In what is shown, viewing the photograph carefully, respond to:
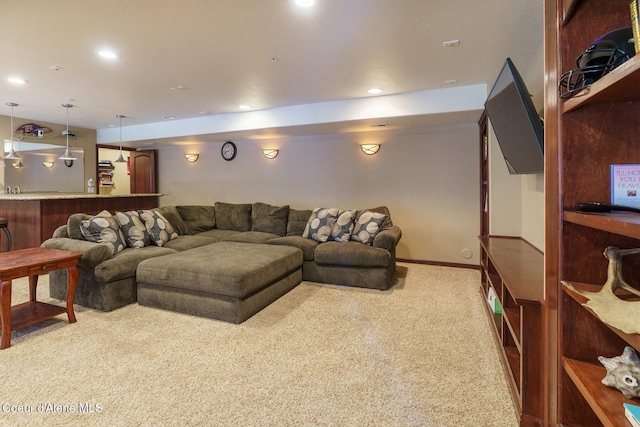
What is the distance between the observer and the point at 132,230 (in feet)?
12.1

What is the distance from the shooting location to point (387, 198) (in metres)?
5.09

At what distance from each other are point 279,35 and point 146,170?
5.62 meters

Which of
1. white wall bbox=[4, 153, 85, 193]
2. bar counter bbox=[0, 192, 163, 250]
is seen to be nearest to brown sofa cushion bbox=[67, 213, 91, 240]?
bar counter bbox=[0, 192, 163, 250]

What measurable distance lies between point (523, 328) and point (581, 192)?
72 cm

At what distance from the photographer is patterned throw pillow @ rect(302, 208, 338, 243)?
14.0ft

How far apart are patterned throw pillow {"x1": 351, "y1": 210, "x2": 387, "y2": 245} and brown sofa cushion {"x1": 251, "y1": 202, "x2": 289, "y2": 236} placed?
1304mm

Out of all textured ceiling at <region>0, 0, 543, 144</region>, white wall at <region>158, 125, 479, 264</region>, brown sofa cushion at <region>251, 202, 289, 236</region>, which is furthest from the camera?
brown sofa cushion at <region>251, 202, 289, 236</region>

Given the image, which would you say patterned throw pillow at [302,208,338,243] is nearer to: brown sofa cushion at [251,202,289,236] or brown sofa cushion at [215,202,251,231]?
brown sofa cushion at [251,202,289,236]

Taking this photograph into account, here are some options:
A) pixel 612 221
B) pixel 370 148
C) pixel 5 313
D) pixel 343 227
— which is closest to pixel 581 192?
pixel 612 221

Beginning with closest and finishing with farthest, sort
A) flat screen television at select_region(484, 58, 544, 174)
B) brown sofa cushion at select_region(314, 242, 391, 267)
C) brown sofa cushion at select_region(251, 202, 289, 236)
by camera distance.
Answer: flat screen television at select_region(484, 58, 544, 174)
brown sofa cushion at select_region(314, 242, 391, 267)
brown sofa cushion at select_region(251, 202, 289, 236)

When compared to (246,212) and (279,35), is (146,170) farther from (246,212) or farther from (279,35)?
(279,35)

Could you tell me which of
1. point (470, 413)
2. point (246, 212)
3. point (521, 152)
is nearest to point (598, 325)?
point (470, 413)

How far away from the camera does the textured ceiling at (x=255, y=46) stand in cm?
211

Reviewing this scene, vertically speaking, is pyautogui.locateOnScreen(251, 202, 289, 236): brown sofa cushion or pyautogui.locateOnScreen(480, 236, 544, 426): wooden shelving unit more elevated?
pyautogui.locateOnScreen(251, 202, 289, 236): brown sofa cushion
